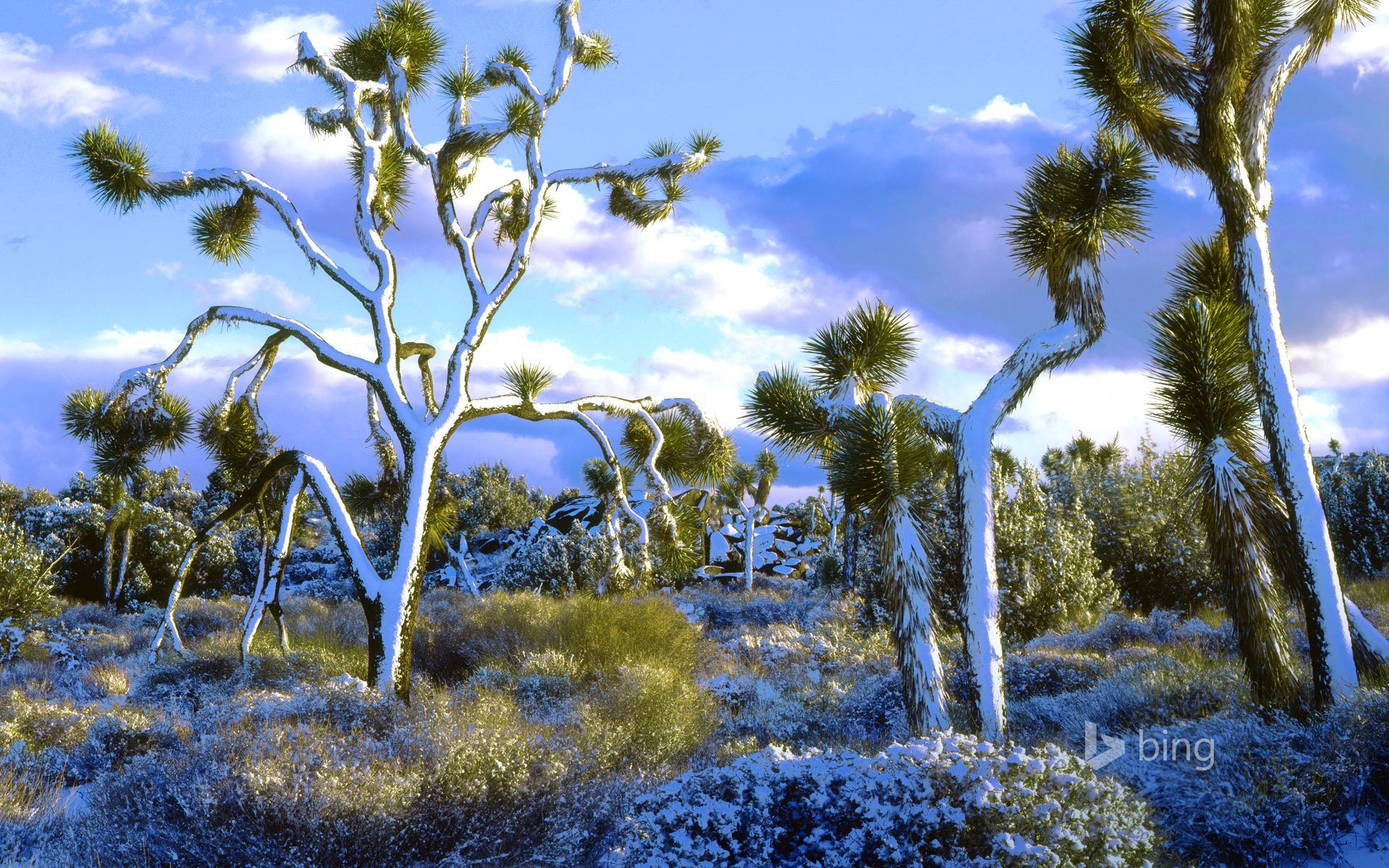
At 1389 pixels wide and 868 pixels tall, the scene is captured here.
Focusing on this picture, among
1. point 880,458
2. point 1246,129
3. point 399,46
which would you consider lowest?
point 880,458

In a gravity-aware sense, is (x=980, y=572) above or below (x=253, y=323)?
below

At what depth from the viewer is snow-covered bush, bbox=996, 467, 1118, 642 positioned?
14.4 meters

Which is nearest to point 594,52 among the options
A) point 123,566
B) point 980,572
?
point 980,572

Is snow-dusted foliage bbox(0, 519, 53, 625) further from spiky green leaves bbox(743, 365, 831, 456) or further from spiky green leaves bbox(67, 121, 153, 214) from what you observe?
spiky green leaves bbox(743, 365, 831, 456)

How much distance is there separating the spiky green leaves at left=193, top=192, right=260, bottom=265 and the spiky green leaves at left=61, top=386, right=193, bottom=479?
7.74ft

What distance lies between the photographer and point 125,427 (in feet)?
36.5

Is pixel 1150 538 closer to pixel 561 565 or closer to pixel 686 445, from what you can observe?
pixel 686 445

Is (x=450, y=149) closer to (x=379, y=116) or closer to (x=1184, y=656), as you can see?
(x=379, y=116)

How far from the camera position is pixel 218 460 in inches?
497

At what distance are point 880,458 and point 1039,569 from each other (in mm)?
7989

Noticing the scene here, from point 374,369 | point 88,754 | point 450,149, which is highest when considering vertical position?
point 450,149

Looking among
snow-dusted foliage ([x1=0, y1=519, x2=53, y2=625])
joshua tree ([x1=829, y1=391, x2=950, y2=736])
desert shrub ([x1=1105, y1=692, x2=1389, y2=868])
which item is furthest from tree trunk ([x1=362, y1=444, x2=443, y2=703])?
snow-dusted foliage ([x1=0, y1=519, x2=53, y2=625])

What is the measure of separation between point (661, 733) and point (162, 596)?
24466 mm

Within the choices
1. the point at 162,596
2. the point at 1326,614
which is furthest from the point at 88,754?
the point at 162,596
